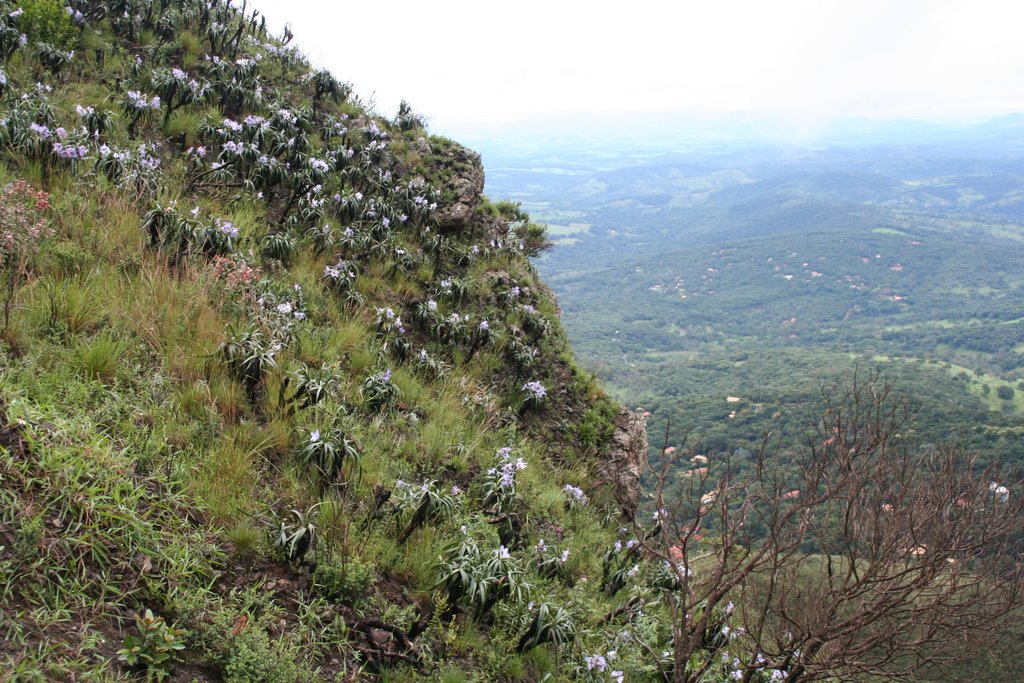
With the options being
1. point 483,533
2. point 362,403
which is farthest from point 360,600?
point 362,403

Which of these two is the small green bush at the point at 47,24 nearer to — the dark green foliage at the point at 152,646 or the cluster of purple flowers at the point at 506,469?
the cluster of purple flowers at the point at 506,469

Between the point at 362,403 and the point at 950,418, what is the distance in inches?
1576

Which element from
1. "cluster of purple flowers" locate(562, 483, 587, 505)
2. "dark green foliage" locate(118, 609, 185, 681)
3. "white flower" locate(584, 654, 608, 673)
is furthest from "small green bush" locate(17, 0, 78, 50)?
"white flower" locate(584, 654, 608, 673)

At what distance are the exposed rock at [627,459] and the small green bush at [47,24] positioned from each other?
9646 millimetres

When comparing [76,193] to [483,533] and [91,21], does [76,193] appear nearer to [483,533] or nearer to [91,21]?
[483,533]

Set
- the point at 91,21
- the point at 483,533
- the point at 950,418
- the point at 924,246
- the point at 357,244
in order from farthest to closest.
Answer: the point at 924,246 < the point at 950,418 < the point at 91,21 < the point at 357,244 < the point at 483,533

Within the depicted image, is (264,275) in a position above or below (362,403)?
above

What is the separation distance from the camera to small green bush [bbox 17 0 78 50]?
7816mm

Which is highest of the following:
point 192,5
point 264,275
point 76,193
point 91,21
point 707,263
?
point 192,5

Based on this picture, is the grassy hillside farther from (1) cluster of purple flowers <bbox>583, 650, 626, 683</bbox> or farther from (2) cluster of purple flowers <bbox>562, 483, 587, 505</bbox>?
(2) cluster of purple flowers <bbox>562, 483, 587, 505</bbox>

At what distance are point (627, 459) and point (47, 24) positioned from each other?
10.2 meters

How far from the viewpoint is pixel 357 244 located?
800 centimetres

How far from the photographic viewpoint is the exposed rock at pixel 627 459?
329 inches

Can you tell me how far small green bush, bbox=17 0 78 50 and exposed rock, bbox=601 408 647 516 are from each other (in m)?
9.65
